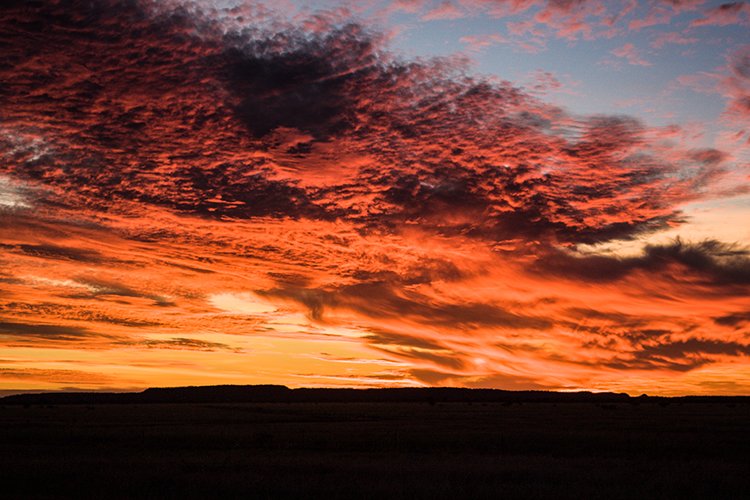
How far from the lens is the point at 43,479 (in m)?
23.8

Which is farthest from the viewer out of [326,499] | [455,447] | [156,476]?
[455,447]

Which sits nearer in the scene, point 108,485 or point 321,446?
point 108,485

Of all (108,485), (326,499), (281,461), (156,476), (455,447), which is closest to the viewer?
(326,499)

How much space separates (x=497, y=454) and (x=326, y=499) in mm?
14631

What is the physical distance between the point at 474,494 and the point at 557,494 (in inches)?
99.8

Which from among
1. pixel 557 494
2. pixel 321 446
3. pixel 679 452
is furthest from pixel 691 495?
pixel 321 446

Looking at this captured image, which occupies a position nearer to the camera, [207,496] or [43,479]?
[207,496]

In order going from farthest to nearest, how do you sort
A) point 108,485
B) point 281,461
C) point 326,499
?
point 281,461, point 108,485, point 326,499

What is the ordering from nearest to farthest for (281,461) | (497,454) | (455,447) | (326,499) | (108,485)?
(326,499)
(108,485)
(281,461)
(497,454)
(455,447)

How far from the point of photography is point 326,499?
2017 centimetres

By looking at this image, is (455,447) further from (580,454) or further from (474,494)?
(474,494)

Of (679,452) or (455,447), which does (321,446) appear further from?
(679,452)

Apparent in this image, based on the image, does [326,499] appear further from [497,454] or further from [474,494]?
[497,454]

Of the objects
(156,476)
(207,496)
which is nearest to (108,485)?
(156,476)
